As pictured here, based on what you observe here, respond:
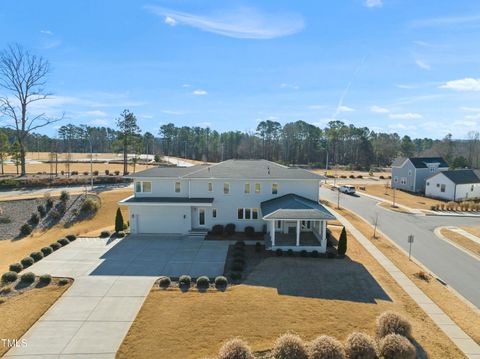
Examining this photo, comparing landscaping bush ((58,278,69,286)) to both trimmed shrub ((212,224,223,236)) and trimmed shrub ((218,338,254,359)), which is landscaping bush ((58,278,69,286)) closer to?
trimmed shrub ((218,338,254,359))

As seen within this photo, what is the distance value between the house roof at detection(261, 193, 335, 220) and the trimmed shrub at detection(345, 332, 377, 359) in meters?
11.9

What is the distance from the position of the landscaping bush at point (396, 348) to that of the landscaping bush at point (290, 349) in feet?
10.5

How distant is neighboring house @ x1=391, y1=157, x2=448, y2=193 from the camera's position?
2376 inches

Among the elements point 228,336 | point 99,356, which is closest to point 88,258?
point 99,356

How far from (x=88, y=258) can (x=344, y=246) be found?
64.2 feet

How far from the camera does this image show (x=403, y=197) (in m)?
54.5

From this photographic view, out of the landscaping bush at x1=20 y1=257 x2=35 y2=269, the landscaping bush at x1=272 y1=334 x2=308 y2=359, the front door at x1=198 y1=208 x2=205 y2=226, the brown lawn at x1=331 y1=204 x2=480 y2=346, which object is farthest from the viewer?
the front door at x1=198 y1=208 x2=205 y2=226

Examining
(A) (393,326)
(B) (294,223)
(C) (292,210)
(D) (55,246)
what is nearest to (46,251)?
(D) (55,246)

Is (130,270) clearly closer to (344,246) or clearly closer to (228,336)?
(228,336)

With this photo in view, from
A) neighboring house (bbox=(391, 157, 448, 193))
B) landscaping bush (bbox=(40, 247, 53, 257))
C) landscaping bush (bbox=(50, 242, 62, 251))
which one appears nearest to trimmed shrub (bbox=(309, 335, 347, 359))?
landscaping bush (bbox=(40, 247, 53, 257))

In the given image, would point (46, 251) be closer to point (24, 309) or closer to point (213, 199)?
point (24, 309)

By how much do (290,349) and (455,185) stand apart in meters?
51.4

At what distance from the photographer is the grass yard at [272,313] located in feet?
43.7

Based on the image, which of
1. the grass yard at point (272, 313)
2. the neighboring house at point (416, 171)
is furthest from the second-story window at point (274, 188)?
the neighboring house at point (416, 171)
